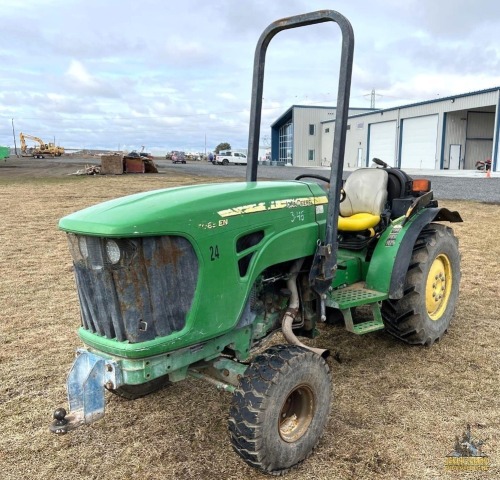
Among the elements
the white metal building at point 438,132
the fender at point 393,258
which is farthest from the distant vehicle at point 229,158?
the fender at point 393,258

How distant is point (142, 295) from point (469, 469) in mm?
1848

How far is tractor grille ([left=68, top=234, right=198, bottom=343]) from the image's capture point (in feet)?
7.10

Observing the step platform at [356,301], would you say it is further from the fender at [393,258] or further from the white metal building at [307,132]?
the white metal building at [307,132]

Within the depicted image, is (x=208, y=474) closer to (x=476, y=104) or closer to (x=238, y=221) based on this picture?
(x=238, y=221)

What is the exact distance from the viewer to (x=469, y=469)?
2.52m

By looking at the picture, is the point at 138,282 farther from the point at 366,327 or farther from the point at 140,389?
the point at 366,327

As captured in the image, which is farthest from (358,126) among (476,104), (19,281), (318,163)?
(19,281)

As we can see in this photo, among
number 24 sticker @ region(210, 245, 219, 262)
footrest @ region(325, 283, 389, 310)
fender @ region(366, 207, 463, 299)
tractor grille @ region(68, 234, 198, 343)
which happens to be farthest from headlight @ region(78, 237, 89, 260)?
fender @ region(366, 207, 463, 299)

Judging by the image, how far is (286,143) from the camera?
5978cm

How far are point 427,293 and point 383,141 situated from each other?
1602 inches

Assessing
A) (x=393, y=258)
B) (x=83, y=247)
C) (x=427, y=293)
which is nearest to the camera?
(x=83, y=247)

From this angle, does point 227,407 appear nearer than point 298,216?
No

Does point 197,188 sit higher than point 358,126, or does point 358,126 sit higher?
point 358,126

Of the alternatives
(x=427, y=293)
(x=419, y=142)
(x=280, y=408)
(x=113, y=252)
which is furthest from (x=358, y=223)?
(x=419, y=142)
